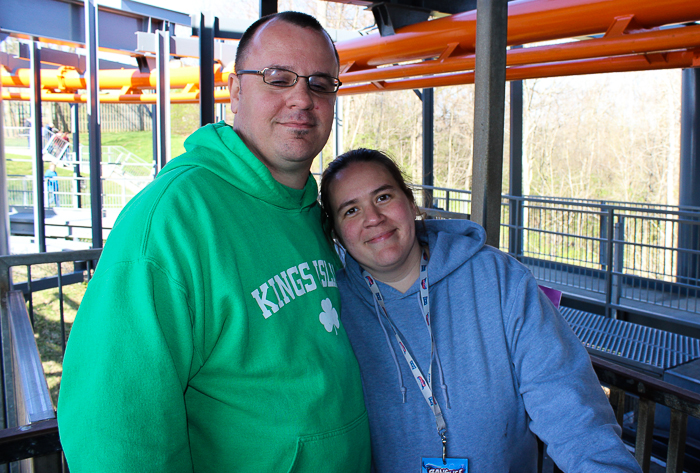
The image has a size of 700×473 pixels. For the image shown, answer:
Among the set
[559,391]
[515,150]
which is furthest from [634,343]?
[515,150]

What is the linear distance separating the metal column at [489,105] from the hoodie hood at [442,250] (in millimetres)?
565

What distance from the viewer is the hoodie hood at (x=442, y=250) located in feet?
5.61

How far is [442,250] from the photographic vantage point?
1.75 metres

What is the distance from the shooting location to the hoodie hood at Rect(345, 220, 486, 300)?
171 cm

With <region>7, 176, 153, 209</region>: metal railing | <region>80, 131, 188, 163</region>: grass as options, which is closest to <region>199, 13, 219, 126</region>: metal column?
<region>7, 176, 153, 209</region>: metal railing

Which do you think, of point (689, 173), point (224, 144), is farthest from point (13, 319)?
point (689, 173)

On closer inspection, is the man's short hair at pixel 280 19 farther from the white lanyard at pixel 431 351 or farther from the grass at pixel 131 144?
the grass at pixel 131 144

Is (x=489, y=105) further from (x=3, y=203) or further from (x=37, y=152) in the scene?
(x=37, y=152)

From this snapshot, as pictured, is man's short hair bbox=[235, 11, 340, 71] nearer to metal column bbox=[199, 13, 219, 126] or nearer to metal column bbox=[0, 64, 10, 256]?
metal column bbox=[199, 13, 219, 126]

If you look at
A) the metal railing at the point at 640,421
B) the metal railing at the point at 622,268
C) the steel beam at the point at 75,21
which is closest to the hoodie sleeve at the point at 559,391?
the metal railing at the point at 640,421

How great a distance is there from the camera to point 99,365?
3.27 ft

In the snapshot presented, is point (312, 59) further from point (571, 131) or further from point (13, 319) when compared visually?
point (571, 131)

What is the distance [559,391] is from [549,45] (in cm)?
393

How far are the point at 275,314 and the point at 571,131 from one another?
→ 71.0 ft
